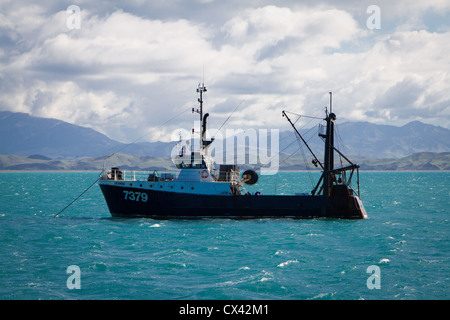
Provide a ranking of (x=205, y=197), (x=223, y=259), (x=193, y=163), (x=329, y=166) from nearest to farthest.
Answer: (x=223, y=259) < (x=205, y=197) < (x=193, y=163) < (x=329, y=166)

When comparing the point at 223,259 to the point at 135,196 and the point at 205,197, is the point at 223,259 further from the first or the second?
the point at 135,196

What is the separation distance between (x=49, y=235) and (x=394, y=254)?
2397 cm

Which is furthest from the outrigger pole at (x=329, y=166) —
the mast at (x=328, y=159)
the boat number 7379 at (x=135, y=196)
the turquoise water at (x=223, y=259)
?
the boat number 7379 at (x=135, y=196)

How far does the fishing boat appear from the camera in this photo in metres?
38.8

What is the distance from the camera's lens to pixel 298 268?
922 inches

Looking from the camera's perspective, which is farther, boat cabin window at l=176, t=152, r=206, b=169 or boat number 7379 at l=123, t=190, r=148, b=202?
boat cabin window at l=176, t=152, r=206, b=169

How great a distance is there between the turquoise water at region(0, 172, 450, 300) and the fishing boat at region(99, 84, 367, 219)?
1.07m

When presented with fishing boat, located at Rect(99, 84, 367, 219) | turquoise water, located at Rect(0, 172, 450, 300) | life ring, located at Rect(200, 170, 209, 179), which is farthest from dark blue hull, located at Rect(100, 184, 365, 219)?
life ring, located at Rect(200, 170, 209, 179)

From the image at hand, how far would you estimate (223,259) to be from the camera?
25344 millimetres

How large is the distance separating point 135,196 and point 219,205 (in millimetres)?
7529

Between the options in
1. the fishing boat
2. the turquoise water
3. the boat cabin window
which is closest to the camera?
the turquoise water

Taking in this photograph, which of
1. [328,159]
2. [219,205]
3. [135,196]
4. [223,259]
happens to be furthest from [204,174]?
[223,259]

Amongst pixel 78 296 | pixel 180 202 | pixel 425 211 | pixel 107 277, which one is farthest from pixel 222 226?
pixel 425 211

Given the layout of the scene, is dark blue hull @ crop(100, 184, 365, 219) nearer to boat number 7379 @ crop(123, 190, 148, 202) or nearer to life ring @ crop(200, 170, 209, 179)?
A: boat number 7379 @ crop(123, 190, 148, 202)
